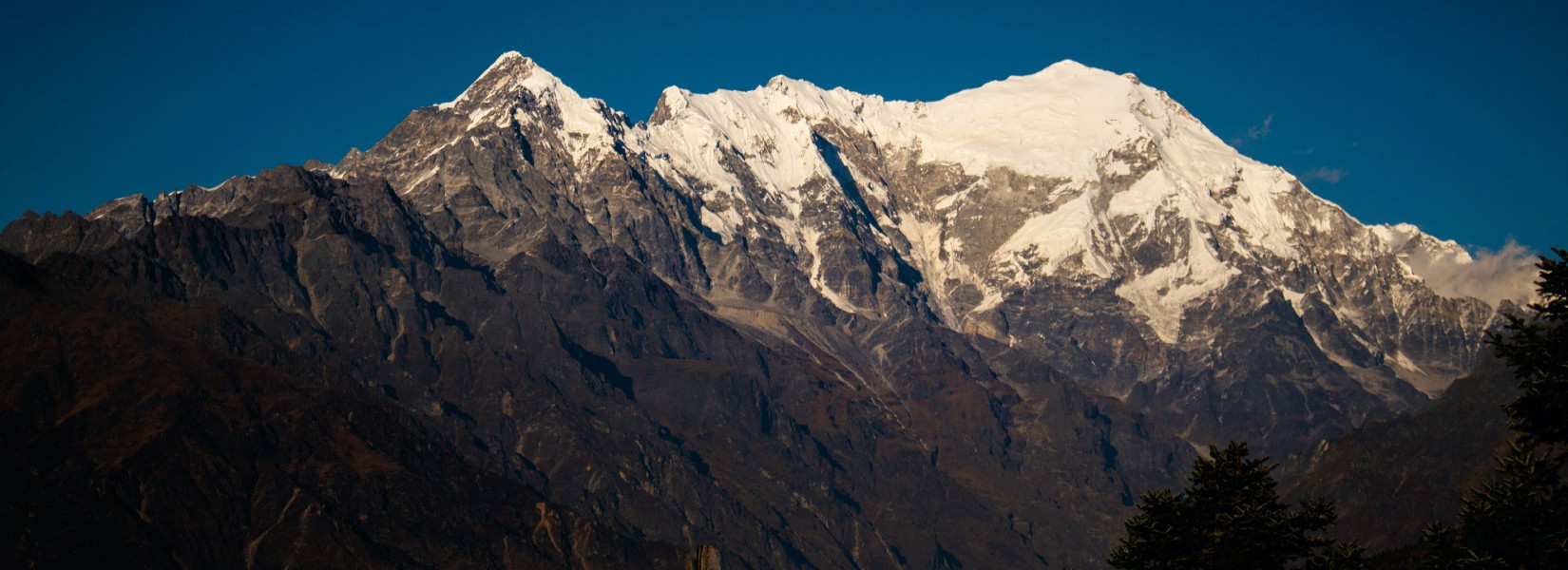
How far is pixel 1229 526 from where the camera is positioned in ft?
218

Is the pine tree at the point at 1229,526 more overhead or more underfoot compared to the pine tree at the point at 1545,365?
more underfoot

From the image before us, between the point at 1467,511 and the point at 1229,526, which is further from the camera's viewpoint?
the point at 1229,526

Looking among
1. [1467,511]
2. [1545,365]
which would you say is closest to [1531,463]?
[1467,511]

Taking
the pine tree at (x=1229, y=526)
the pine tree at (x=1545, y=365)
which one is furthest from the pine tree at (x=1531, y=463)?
the pine tree at (x=1229, y=526)

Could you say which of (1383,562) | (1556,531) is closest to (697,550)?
(1556,531)

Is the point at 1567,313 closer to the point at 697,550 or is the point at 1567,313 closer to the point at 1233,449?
the point at 1233,449

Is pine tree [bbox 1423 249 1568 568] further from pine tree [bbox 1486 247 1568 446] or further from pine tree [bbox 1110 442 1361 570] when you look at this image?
pine tree [bbox 1110 442 1361 570]

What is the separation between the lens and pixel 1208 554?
66.6 metres

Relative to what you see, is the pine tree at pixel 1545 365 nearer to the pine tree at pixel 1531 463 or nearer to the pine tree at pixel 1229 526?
the pine tree at pixel 1531 463

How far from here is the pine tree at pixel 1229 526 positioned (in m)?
65.0

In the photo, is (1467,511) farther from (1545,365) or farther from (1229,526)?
(1229,526)

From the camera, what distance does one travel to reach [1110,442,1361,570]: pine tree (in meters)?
65.0

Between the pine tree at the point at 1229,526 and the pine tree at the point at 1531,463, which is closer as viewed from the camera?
the pine tree at the point at 1531,463

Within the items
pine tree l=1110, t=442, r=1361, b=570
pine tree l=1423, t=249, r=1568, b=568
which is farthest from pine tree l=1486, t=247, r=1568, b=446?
pine tree l=1110, t=442, r=1361, b=570
